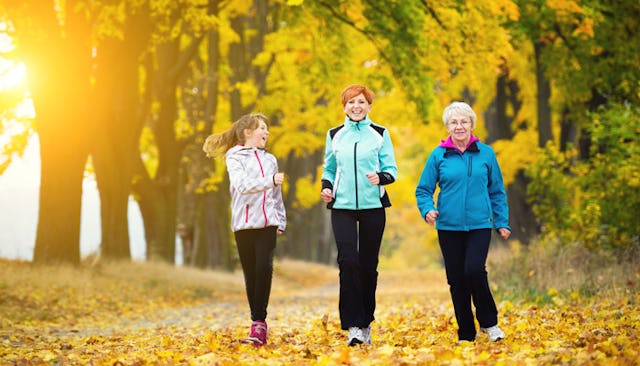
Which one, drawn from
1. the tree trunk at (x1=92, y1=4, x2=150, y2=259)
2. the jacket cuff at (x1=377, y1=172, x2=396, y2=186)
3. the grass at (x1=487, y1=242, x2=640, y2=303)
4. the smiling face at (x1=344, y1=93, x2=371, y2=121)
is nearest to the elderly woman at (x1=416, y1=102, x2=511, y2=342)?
the jacket cuff at (x1=377, y1=172, x2=396, y2=186)

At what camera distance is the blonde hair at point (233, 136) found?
8.42 m

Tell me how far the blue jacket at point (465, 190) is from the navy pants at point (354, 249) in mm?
425

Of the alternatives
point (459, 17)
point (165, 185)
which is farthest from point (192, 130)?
point (459, 17)

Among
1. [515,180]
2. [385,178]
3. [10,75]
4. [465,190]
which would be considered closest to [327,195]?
[385,178]

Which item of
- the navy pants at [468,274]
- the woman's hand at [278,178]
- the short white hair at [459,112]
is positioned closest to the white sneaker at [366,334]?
the navy pants at [468,274]

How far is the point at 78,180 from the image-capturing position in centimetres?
1695

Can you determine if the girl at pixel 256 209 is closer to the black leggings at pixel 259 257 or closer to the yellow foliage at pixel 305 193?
the black leggings at pixel 259 257

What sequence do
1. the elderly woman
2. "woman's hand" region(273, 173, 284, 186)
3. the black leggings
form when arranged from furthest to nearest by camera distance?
the black leggings → "woman's hand" region(273, 173, 284, 186) → the elderly woman

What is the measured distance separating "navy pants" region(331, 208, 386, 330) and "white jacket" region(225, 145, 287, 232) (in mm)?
678

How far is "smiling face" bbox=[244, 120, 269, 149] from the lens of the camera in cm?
838

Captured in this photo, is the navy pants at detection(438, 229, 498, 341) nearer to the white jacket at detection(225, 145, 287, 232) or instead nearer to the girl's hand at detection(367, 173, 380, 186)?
the girl's hand at detection(367, 173, 380, 186)

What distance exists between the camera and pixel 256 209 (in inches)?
320

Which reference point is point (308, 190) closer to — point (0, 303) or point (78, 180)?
point (78, 180)

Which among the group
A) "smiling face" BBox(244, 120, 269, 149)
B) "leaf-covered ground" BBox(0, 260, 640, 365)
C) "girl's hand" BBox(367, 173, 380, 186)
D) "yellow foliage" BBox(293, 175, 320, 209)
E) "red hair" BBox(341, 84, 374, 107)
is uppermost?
"yellow foliage" BBox(293, 175, 320, 209)
